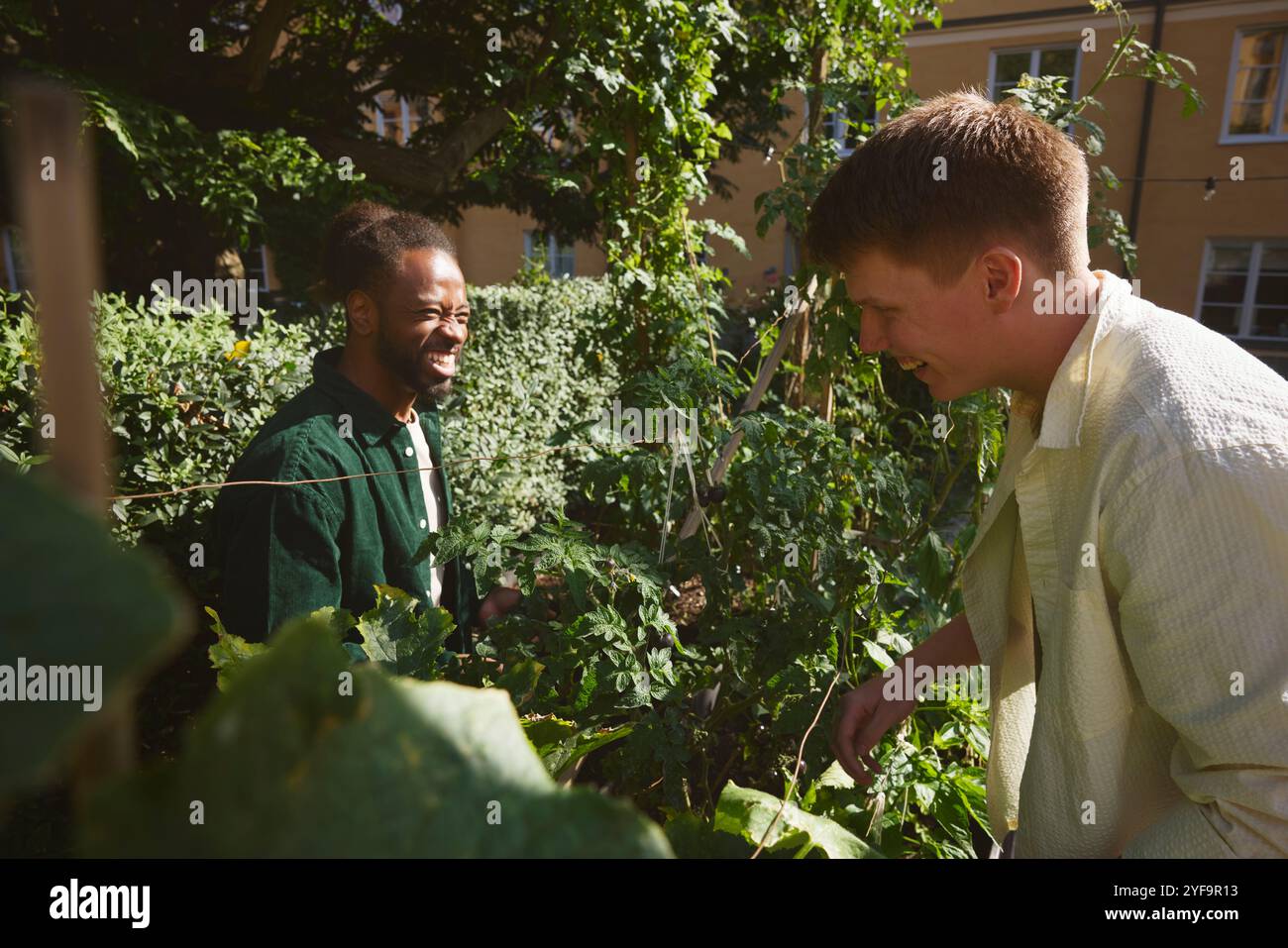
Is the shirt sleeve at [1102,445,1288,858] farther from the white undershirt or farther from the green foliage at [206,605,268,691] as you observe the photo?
the white undershirt

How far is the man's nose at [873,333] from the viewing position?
1.67 m

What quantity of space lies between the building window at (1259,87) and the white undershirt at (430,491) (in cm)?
1721

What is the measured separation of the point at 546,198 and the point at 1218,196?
492 inches

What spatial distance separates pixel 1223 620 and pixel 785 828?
0.75 meters

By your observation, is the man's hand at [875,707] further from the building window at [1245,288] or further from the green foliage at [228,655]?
the building window at [1245,288]

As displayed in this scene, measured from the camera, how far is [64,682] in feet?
0.89

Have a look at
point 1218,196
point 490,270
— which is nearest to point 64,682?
point 1218,196

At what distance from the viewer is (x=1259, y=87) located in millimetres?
14383

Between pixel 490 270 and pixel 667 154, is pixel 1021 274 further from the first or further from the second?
pixel 490 270

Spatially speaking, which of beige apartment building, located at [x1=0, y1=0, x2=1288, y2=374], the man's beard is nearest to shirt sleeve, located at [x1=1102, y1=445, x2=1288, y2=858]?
the man's beard

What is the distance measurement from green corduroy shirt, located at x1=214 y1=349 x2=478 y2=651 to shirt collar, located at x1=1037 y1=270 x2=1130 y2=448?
1.55 meters

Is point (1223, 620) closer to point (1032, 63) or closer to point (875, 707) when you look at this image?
point (875, 707)

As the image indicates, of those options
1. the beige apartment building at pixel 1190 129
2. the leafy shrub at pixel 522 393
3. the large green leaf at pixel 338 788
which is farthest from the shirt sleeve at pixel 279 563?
the beige apartment building at pixel 1190 129

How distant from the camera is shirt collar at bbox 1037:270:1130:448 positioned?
4.34 ft
